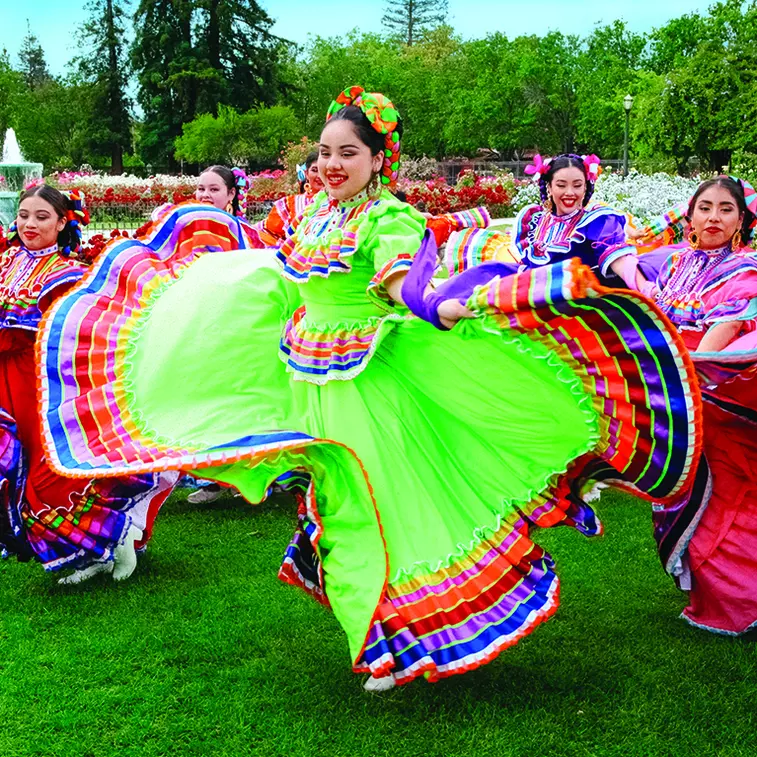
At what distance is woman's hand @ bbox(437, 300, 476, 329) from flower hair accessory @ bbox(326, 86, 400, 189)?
0.73 meters

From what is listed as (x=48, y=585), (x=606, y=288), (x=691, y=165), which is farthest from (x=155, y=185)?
(x=606, y=288)

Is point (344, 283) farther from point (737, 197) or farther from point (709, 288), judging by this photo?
point (737, 197)

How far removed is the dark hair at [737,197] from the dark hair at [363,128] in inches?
58.0

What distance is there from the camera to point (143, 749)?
304 centimetres

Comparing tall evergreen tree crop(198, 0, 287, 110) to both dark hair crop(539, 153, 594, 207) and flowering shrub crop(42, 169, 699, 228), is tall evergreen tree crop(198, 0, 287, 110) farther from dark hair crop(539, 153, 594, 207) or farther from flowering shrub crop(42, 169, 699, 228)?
dark hair crop(539, 153, 594, 207)

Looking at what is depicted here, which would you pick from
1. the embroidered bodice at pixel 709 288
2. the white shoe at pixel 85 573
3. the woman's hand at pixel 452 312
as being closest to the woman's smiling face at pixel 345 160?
the woman's hand at pixel 452 312

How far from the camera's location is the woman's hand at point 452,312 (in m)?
2.74

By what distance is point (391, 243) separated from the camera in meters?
3.00

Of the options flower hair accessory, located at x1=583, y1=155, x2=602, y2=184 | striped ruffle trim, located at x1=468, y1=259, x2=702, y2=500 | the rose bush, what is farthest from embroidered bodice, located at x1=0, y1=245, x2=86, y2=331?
flower hair accessory, located at x1=583, y1=155, x2=602, y2=184

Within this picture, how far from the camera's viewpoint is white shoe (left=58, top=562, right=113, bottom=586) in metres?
4.38

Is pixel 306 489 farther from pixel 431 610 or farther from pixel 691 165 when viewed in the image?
pixel 691 165

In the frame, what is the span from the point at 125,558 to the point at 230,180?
95.3 inches

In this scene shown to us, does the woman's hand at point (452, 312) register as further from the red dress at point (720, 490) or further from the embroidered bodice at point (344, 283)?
the red dress at point (720, 490)

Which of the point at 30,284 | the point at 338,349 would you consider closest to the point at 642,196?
the point at 30,284
